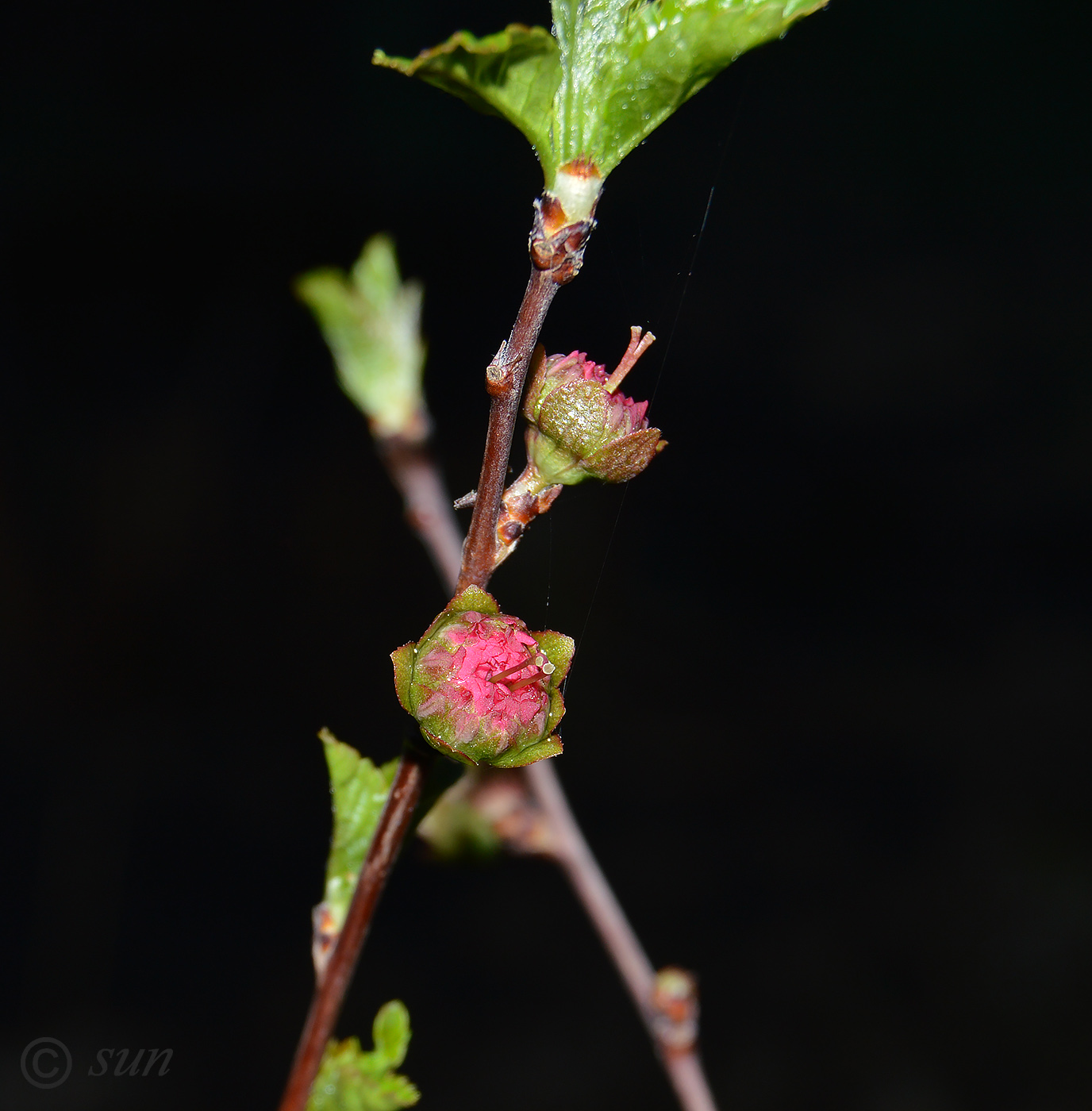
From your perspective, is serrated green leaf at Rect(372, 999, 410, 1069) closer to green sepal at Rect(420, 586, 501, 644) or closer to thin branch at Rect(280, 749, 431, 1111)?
thin branch at Rect(280, 749, 431, 1111)

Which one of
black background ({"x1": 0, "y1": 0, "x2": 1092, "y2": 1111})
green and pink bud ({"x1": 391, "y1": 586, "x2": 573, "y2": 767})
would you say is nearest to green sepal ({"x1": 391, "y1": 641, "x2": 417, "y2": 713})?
green and pink bud ({"x1": 391, "y1": 586, "x2": 573, "y2": 767})

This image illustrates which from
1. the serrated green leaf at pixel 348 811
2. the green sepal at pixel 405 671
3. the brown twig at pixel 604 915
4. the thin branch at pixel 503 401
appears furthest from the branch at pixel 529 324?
A: the brown twig at pixel 604 915

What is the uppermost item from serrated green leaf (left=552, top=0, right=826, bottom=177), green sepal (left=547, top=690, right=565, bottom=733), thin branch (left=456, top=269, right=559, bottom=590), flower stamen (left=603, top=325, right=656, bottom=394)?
serrated green leaf (left=552, top=0, right=826, bottom=177)

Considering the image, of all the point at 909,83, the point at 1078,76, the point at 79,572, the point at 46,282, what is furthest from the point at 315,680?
the point at 1078,76

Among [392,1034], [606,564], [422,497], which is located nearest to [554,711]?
[392,1034]

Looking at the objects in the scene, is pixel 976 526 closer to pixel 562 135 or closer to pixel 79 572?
pixel 79 572

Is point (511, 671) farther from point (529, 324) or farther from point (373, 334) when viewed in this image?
point (373, 334)

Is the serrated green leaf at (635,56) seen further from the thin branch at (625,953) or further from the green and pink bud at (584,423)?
the thin branch at (625,953)
